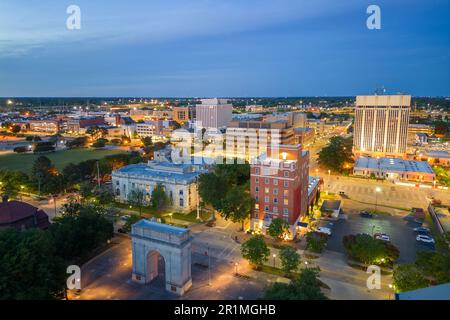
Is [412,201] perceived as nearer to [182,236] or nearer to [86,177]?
[182,236]

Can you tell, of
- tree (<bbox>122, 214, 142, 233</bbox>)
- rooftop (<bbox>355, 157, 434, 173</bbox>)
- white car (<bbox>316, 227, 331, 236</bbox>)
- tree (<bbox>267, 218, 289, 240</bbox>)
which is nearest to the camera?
tree (<bbox>267, 218, 289, 240</bbox>)

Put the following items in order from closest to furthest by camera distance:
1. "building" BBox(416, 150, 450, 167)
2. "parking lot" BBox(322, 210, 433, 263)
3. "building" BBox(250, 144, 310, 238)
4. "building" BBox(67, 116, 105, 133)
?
"parking lot" BBox(322, 210, 433, 263)
"building" BBox(250, 144, 310, 238)
"building" BBox(416, 150, 450, 167)
"building" BBox(67, 116, 105, 133)

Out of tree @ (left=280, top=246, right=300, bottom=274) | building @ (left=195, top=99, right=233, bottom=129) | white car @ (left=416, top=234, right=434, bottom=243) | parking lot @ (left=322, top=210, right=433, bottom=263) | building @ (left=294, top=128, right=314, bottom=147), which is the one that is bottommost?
parking lot @ (left=322, top=210, right=433, bottom=263)

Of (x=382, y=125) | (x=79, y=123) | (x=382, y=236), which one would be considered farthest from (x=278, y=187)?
(x=79, y=123)

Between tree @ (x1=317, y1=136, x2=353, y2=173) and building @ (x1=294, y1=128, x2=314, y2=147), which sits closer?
tree @ (x1=317, y1=136, x2=353, y2=173)

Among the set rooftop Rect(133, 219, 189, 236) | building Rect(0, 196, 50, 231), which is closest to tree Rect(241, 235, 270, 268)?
rooftop Rect(133, 219, 189, 236)

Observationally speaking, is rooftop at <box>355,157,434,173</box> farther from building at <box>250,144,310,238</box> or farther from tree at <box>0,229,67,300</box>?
tree at <box>0,229,67,300</box>
